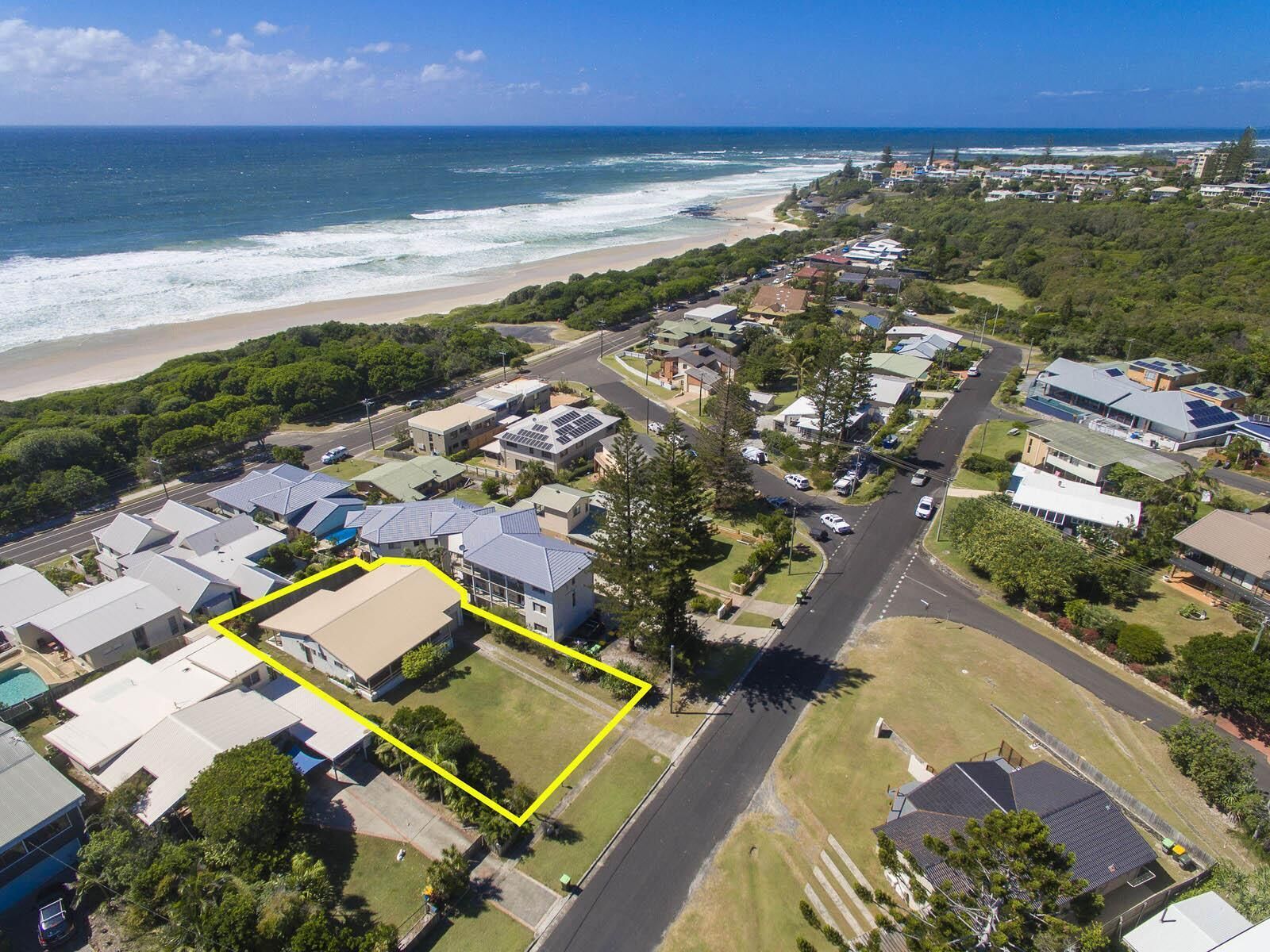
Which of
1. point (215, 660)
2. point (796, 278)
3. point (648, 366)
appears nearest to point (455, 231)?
point (796, 278)

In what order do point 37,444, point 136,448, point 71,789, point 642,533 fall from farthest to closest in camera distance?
point 136,448 < point 37,444 < point 642,533 < point 71,789

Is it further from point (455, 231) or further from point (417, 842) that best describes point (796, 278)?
point (417, 842)

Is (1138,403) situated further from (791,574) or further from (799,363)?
(791,574)

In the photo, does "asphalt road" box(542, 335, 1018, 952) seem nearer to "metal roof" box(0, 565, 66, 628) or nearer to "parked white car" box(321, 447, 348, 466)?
"metal roof" box(0, 565, 66, 628)

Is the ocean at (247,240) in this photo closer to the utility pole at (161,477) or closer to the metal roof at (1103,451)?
the utility pole at (161,477)

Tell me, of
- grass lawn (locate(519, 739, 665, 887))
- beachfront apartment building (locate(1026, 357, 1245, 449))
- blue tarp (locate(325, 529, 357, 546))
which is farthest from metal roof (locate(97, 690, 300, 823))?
beachfront apartment building (locate(1026, 357, 1245, 449))
